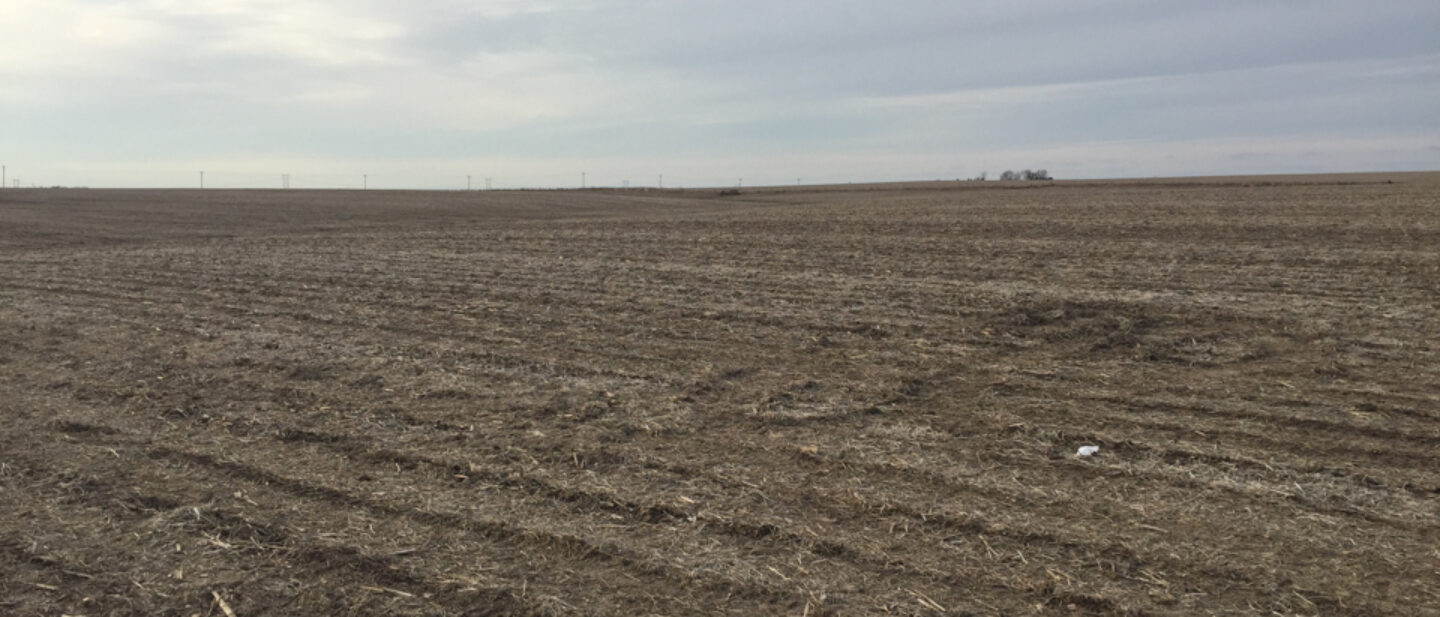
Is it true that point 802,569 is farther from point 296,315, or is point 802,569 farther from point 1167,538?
point 296,315

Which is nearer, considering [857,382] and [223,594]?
[223,594]

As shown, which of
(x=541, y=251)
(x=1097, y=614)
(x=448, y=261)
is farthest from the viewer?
(x=541, y=251)

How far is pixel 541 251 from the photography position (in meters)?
18.5

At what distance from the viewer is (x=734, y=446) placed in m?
5.99

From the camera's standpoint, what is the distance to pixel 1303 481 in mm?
5188

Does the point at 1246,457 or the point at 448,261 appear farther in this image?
the point at 448,261

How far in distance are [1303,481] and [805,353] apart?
4222 mm

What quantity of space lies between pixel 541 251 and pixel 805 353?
1070 cm

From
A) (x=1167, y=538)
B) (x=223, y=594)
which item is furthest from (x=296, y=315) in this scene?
(x=1167, y=538)

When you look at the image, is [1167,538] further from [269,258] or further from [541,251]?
[269,258]

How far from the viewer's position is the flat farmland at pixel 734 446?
4.12 metres

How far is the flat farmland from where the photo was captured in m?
4.12

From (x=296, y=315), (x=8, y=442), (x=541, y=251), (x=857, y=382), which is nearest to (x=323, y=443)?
(x=8, y=442)

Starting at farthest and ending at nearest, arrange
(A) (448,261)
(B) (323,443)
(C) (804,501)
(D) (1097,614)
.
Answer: (A) (448,261) < (B) (323,443) < (C) (804,501) < (D) (1097,614)
